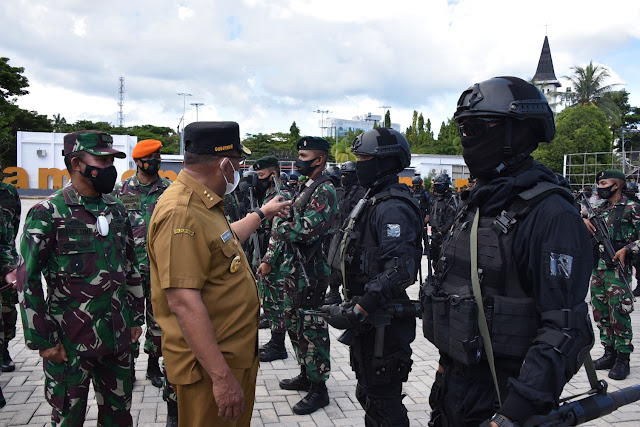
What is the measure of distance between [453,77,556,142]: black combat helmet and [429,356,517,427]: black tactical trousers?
3.80 feet

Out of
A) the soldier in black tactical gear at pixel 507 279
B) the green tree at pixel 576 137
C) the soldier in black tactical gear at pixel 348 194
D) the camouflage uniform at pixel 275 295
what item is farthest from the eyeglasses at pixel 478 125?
the green tree at pixel 576 137

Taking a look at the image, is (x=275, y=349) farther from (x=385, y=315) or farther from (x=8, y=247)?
(x=8, y=247)

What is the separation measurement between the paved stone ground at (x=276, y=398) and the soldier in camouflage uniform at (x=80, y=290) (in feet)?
3.81

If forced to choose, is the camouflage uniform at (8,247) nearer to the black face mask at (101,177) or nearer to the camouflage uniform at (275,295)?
the black face mask at (101,177)

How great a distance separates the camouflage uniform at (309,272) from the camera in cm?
479

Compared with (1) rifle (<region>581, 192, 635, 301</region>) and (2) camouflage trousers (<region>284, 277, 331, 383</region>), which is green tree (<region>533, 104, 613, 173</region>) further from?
(2) camouflage trousers (<region>284, 277, 331, 383</region>)

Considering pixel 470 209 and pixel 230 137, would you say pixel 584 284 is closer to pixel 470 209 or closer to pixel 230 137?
pixel 470 209

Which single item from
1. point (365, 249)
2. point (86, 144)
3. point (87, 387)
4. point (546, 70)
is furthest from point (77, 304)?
point (546, 70)

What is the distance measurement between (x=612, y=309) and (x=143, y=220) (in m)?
5.74

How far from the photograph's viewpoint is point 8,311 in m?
5.22

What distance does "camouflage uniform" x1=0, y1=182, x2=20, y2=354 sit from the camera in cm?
473

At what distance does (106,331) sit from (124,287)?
0.37 metres

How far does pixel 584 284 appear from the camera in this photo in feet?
6.33

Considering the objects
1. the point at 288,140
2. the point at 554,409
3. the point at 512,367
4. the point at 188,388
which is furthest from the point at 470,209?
the point at 288,140
